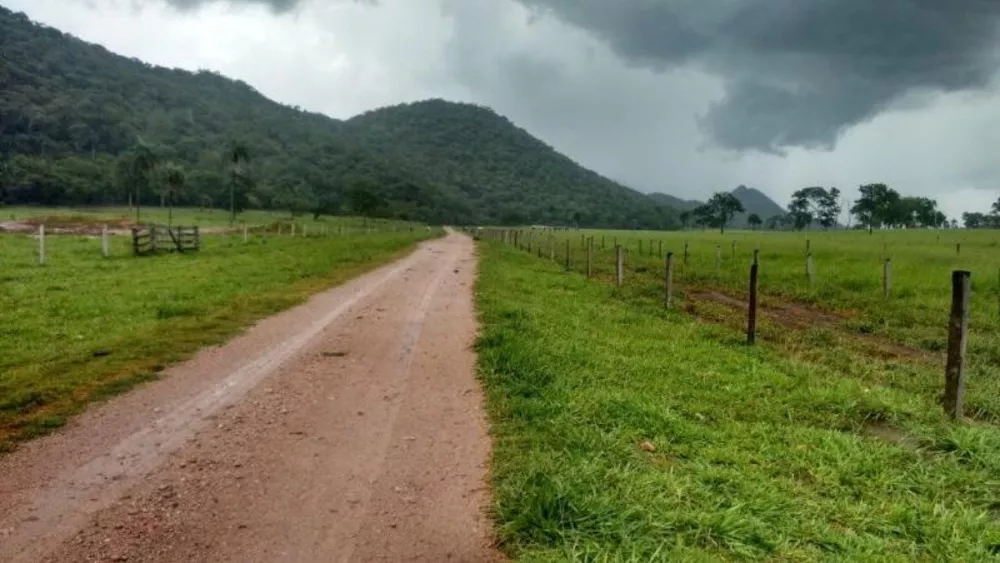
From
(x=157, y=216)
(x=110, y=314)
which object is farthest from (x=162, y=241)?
(x=157, y=216)

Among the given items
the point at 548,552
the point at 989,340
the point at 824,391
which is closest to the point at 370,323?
the point at 824,391

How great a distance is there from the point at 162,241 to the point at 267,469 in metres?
28.7

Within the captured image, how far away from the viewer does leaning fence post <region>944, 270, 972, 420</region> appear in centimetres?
777

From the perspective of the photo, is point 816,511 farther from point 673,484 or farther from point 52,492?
point 52,492

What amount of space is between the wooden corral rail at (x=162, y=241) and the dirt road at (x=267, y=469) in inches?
852

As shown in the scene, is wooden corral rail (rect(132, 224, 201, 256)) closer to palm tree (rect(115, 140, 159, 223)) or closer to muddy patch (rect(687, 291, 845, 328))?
muddy patch (rect(687, 291, 845, 328))

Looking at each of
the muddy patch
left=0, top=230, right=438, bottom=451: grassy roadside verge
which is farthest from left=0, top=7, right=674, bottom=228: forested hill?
the muddy patch

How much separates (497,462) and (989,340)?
14.7 m

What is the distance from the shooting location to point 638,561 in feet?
14.0

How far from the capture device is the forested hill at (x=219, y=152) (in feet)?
348

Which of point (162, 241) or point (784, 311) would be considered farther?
point (162, 241)

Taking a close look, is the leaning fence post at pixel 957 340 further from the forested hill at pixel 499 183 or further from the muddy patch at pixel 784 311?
the forested hill at pixel 499 183

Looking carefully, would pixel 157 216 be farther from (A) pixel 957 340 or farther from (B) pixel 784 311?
(A) pixel 957 340

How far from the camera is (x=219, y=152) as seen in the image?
126438 millimetres
